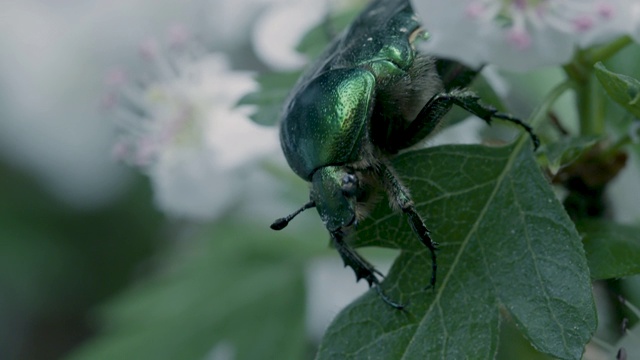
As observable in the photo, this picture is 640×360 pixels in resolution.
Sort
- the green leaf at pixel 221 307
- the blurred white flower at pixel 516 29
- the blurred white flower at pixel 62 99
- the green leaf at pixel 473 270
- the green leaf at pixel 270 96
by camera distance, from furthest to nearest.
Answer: the blurred white flower at pixel 62 99 → the green leaf at pixel 221 307 → the green leaf at pixel 270 96 → the blurred white flower at pixel 516 29 → the green leaf at pixel 473 270

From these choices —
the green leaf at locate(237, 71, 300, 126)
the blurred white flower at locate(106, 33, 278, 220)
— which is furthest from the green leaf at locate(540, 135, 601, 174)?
the blurred white flower at locate(106, 33, 278, 220)

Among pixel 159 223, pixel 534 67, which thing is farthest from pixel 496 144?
pixel 159 223

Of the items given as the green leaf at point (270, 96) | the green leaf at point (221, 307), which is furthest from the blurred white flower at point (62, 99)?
the green leaf at point (270, 96)

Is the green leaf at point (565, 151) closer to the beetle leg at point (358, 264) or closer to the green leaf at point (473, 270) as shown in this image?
the green leaf at point (473, 270)

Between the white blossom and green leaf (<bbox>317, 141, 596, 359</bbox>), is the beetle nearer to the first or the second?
green leaf (<bbox>317, 141, 596, 359</bbox>)

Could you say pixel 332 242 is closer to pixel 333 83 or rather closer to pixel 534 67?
pixel 333 83

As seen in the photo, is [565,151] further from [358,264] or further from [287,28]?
[287,28]

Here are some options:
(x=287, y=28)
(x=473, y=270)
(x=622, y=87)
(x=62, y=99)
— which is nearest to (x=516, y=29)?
(x=622, y=87)
